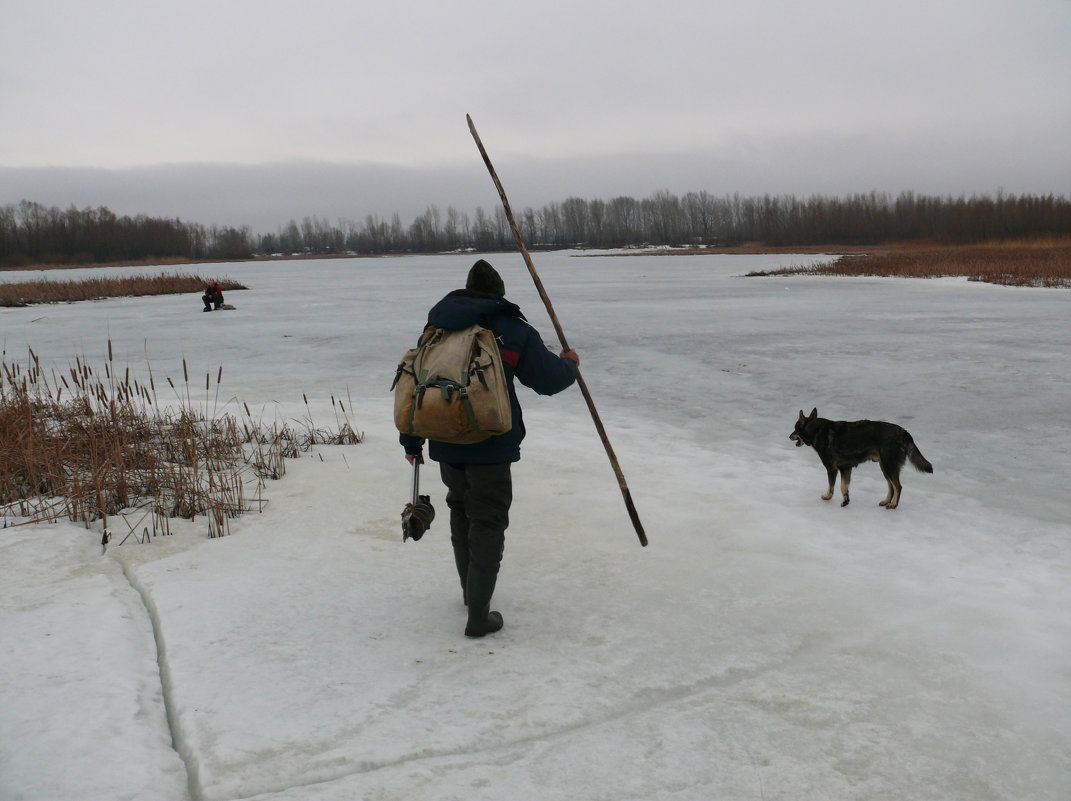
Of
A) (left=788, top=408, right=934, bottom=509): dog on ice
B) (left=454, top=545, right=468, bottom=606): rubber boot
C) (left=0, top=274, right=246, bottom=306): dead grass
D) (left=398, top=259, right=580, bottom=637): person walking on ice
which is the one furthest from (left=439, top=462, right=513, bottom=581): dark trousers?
(left=0, top=274, right=246, bottom=306): dead grass

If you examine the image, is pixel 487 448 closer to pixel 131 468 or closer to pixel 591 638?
pixel 591 638

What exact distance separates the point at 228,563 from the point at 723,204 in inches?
5789

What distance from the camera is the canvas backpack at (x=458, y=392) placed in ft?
10.5

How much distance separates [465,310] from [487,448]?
0.57 m

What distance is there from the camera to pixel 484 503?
3443 mm

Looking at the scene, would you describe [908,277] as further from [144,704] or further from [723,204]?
[723,204]

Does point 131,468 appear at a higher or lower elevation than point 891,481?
higher

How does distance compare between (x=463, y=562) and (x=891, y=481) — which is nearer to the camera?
(x=463, y=562)

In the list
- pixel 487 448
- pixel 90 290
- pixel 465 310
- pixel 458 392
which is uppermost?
pixel 90 290

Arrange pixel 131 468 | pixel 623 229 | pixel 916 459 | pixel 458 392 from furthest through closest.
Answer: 1. pixel 623 229
2. pixel 131 468
3. pixel 916 459
4. pixel 458 392

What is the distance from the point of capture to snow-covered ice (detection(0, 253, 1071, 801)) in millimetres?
2588

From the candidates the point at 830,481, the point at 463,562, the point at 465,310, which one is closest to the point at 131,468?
the point at 463,562

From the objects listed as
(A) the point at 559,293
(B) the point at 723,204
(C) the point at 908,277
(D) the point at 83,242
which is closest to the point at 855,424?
(A) the point at 559,293

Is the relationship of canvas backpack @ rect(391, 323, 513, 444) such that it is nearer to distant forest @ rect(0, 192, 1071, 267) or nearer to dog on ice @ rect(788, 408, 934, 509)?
dog on ice @ rect(788, 408, 934, 509)
